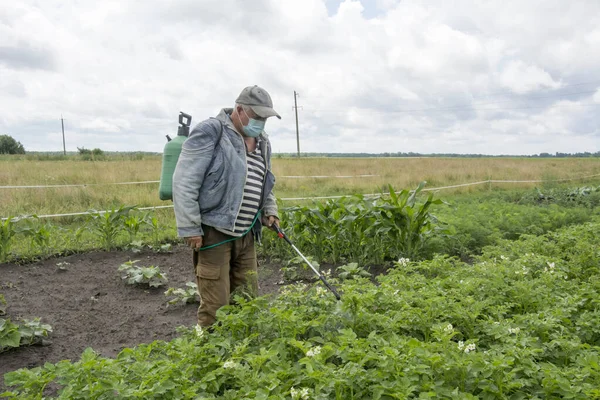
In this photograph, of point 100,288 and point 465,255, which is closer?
point 100,288

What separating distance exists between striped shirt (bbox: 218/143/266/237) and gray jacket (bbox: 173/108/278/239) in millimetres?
91

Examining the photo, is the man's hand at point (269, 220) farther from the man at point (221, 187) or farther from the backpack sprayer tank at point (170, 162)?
the backpack sprayer tank at point (170, 162)

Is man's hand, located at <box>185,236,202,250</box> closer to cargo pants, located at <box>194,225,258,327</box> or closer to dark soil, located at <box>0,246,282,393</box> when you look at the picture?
cargo pants, located at <box>194,225,258,327</box>

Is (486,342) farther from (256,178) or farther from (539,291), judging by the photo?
(256,178)

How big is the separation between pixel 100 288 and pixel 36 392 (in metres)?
3.70

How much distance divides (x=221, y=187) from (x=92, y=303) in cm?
290

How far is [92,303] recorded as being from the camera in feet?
18.1

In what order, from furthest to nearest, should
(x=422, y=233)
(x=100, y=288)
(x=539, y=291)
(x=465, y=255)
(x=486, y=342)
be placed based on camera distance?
(x=465, y=255)
(x=422, y=233)
(x=100, y=288)
(x=539, y=291)
(x=486, y=342)

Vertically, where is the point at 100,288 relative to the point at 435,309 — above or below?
below

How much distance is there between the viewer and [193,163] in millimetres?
3512

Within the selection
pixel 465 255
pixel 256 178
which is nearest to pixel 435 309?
pixel 256 178

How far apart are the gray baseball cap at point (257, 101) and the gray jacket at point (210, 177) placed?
213 millimetres

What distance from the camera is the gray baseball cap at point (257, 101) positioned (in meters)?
3.61

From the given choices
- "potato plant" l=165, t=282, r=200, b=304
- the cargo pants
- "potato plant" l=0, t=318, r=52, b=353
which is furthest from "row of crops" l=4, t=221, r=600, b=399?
"potato plant" l=165, t=282, r=200, b=304
